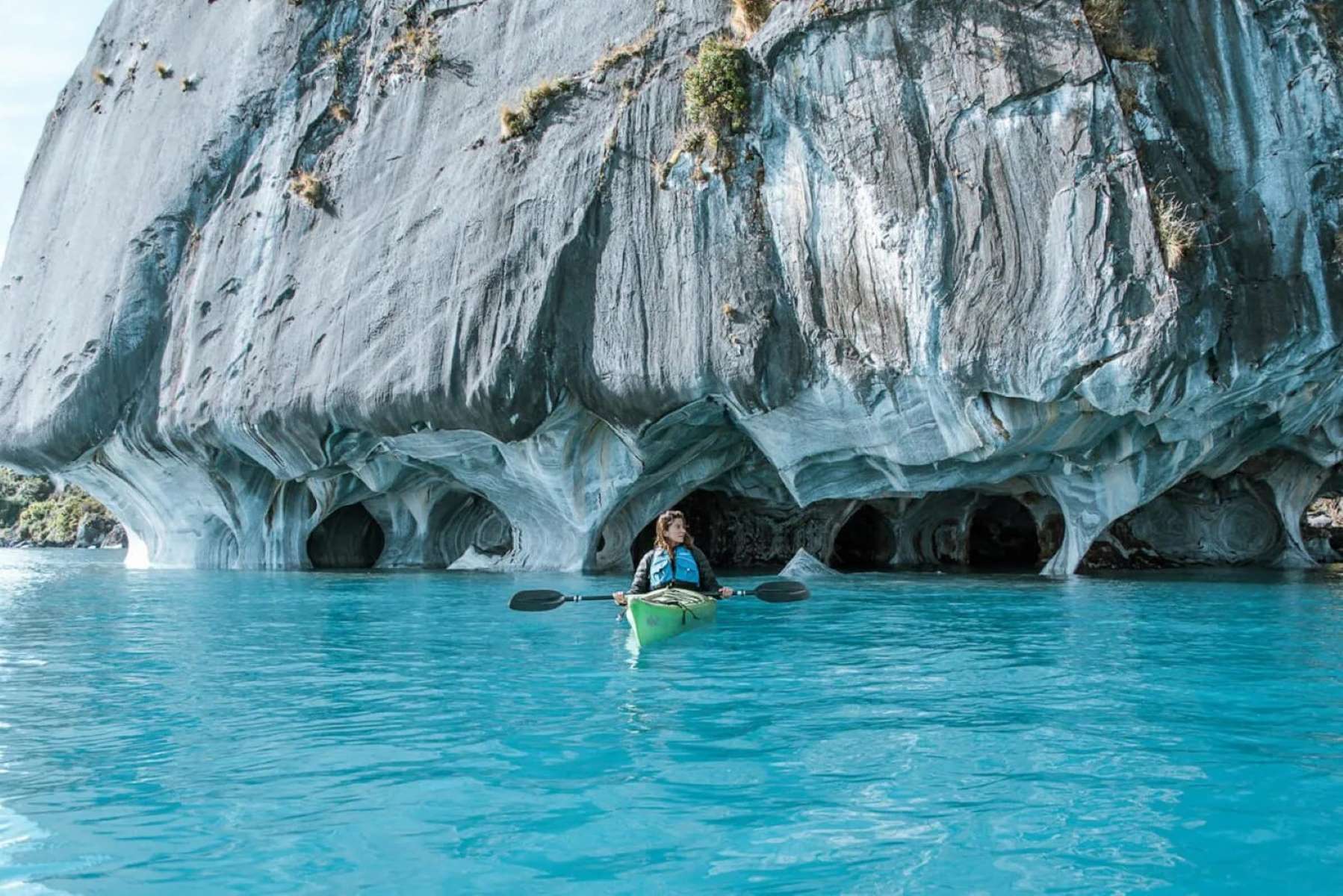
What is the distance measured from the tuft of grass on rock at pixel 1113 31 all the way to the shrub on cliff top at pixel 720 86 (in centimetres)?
579

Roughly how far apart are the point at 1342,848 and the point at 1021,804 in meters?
1.28

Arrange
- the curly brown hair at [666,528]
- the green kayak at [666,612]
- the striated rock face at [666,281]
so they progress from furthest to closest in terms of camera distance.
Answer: the striated rock face at [666,281], the curly brown hair at [666,528], the green kayak at [666,612]

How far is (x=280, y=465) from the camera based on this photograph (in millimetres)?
25797

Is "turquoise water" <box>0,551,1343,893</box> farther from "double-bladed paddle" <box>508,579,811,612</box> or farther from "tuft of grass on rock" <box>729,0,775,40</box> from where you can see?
"tuft of grass on rock" <box>729,0,775,40</box>

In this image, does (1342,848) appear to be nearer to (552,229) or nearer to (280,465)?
(552,229)

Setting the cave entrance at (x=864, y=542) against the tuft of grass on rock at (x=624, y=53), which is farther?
the cave entrance at (x=864, y=542)

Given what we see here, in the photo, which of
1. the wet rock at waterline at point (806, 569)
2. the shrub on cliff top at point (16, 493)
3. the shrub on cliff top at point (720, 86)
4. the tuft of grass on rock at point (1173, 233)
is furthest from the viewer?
the shrub on cliff top at point (16, 493)

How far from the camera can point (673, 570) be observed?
40.6ft

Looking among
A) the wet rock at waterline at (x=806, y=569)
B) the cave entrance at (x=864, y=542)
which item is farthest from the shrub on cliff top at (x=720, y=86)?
the cave entrance at (x=864, y=542)

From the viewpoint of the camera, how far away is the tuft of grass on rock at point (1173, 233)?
15805 millimetres

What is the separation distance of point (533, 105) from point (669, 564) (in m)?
13.1

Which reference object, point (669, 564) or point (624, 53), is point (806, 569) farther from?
point (669, 564)

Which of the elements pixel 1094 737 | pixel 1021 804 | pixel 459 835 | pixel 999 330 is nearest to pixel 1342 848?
pixel 1021 804

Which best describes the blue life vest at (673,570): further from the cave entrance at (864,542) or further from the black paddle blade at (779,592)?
the cave entrance at (864,542)
